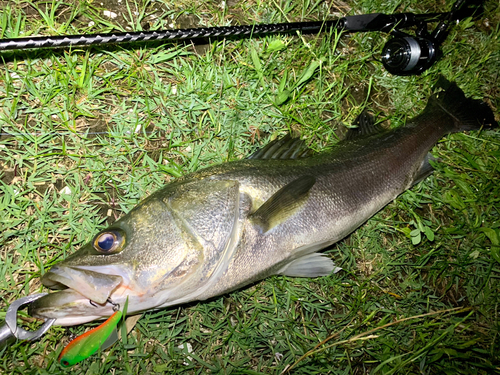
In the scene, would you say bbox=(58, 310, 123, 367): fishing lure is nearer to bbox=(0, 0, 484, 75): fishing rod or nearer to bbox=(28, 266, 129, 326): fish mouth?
bbox=(28, 266, 129, 326): fish mouth

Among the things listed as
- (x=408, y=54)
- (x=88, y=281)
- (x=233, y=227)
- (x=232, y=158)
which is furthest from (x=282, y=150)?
(x=408, y=54)

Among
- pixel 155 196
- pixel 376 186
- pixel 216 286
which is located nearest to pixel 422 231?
pixel 376 186

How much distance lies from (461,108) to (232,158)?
2571 mm

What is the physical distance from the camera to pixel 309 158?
2.69 meters

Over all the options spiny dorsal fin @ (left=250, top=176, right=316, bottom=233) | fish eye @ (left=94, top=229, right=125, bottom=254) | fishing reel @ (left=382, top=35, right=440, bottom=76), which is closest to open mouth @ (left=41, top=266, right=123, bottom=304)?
fish eye @ (left=94, top=229, right=125, bottom=254)

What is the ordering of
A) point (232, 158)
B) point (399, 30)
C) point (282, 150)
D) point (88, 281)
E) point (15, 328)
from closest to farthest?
point (88, 281) < point (15, 328) < point (282, 150) < point (232, 158) < point (399, 30)

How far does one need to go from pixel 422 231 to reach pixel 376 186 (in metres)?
0.87

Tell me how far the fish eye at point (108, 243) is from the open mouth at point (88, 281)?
0.53 ft

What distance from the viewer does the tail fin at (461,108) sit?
344 cm

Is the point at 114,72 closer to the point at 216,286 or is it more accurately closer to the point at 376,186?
the point at 216,286

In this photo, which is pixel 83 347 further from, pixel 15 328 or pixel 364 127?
pixel 364 127

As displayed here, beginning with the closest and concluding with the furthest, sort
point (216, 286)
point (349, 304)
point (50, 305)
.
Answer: point (50, 305) → point (216, 286) → point (349, 304)

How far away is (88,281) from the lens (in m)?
1.85

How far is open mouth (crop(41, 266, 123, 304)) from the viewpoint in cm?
185
